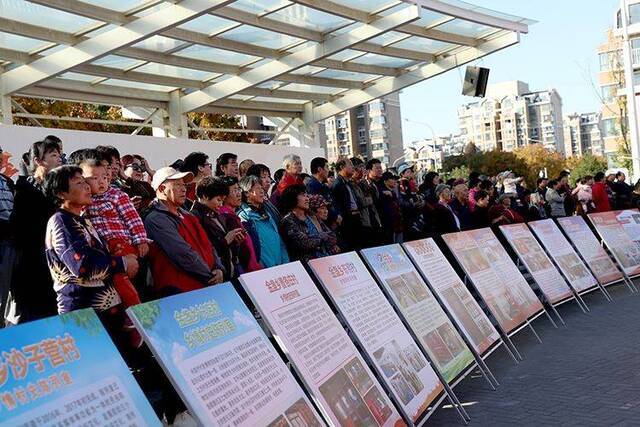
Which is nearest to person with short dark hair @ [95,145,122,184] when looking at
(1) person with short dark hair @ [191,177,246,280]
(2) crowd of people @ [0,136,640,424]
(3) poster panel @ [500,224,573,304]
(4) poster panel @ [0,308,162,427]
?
(2) crowd of people @ [0,136,640,424]

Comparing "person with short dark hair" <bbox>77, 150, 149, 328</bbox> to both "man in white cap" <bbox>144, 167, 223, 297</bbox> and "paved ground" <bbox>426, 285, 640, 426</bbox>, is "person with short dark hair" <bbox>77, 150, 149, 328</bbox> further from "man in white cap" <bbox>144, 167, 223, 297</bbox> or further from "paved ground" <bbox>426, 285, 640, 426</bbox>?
"paved ground" <bbox>426, 285, 640, 426</bbox>

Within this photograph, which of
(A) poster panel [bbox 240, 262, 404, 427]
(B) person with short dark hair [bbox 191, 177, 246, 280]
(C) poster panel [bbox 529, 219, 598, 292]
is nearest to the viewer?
(A) poster panel [bbox 240, 262, 404, 427]

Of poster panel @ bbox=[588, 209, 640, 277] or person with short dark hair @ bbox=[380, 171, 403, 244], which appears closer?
person with short dark hair @ bbox=[380, 171, 403, 244]

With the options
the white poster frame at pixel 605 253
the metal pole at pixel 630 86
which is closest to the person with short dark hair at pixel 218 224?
the white poster frame at pixel 605 253

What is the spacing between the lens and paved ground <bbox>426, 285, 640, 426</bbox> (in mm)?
6891

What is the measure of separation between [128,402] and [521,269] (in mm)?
9324

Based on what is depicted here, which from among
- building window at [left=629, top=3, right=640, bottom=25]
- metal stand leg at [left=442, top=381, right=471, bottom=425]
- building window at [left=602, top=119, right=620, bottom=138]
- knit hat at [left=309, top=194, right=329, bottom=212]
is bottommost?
metal stand leg at [left=442, top=381, right=471, bottom=425]

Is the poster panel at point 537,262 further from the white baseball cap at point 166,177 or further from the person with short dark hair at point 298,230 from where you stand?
the white baseball cap at point 166,177

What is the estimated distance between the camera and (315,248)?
9.21 metres

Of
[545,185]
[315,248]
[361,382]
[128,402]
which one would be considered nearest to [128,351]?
[361,382]

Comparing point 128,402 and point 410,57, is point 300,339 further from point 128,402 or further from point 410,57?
point 410,57

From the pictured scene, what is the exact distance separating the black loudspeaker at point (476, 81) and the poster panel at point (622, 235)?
373 inches

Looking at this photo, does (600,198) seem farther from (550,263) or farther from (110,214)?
(110,214)

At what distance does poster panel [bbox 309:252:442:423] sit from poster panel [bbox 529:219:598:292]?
246 inches
